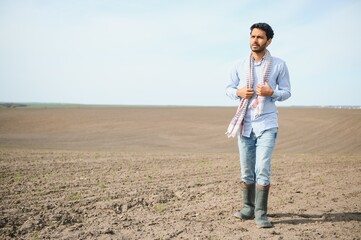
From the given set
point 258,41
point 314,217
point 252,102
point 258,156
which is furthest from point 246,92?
point 314,217

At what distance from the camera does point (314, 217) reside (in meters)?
4.86

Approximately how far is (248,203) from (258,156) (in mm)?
861

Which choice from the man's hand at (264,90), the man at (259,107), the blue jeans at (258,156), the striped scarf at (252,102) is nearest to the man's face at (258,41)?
the man at (259,107)

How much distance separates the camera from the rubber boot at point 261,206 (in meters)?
4.34

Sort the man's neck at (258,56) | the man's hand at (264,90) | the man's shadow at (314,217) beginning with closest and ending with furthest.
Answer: the man's hand at (264,90) < the man's neck at (258,56) < the man's shadow at (314,217)

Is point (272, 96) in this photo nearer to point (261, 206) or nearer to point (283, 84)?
point (283, 84)

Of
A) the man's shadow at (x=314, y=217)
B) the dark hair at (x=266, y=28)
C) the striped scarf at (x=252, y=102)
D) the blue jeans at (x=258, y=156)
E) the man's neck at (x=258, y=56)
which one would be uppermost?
the dark hair at (x=266, y=28)

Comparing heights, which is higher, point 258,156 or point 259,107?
point 259,107

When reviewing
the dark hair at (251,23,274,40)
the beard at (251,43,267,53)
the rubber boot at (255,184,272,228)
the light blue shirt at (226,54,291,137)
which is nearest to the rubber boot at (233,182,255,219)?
the rubber boot at (255,184,272,228)

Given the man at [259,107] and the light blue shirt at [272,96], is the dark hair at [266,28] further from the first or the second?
the light blue shirt at [272,96]

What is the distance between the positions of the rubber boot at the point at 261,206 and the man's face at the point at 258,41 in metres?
1.83

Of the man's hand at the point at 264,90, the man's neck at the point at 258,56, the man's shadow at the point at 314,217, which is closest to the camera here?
the man's hand at the point at 264,90

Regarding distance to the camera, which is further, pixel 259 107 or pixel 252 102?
pixel 252 102

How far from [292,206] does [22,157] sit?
8.42 metres
